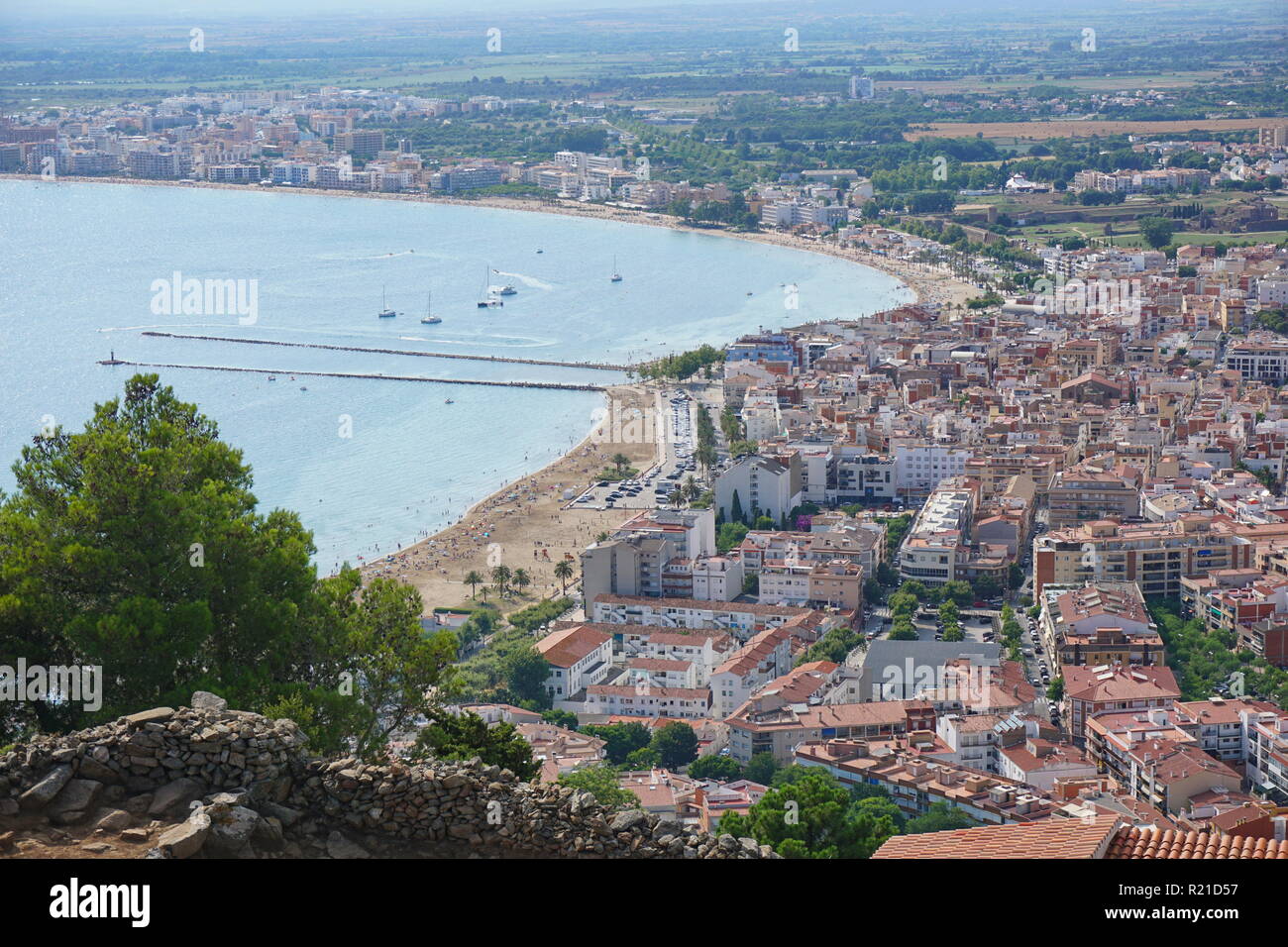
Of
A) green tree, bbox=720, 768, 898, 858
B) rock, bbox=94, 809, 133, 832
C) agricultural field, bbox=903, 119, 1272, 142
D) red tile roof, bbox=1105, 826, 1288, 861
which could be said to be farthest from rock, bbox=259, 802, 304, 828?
agricultural field, bbox=903, 119, 1272, 142

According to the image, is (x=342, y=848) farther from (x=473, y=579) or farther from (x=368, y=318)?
(x=368, y=318)

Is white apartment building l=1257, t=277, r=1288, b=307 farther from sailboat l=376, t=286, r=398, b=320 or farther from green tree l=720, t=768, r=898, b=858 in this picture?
green tree l=720, t=768, r=898, b=858

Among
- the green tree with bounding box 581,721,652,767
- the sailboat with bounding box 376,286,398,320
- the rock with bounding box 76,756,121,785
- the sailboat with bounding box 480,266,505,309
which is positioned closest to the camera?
the rock with bounding box 76,756,121,785

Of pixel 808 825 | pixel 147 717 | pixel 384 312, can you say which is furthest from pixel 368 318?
pixel 147 717

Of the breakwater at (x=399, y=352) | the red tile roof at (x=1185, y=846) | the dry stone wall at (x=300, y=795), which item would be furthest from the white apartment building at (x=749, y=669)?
the breakwater at (x=399, y=352)

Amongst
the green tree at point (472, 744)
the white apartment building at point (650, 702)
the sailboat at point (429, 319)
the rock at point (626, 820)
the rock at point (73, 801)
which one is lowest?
the white apartment building at point (650, 702)

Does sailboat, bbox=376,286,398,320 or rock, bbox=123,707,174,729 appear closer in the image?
rock, bbox=123,707,174,729

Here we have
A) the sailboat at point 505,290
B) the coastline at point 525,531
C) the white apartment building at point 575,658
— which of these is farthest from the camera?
the sailboat at point 505,290

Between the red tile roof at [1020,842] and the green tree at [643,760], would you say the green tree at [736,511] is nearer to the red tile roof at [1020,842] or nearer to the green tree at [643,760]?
the green tree at [643,760]
